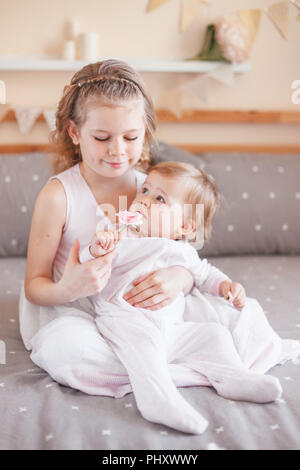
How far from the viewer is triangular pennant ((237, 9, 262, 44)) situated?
2.31 meters

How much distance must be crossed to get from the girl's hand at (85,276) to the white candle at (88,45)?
131 centimetres

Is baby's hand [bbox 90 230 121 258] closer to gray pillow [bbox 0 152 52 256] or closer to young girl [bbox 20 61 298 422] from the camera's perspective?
young girl [bbox 20 61 298 422]

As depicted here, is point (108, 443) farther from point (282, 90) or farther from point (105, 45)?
point (282, 90)

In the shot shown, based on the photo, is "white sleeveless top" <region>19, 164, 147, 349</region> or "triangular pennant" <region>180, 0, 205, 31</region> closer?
"white sleeveless top" <region>19, 164, 147, 349</region>

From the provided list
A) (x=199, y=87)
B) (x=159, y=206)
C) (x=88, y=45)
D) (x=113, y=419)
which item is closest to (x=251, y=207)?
(x=199, y=87)

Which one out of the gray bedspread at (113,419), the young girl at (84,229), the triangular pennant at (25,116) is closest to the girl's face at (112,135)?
the young girl at (84,229)

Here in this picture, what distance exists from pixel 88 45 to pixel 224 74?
23.9 inches

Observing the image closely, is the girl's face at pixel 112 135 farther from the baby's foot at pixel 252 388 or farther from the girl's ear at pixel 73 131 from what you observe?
the baby's foot at pixel 252 388

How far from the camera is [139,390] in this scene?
39.9 inches

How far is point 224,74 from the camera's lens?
2381 millimetres

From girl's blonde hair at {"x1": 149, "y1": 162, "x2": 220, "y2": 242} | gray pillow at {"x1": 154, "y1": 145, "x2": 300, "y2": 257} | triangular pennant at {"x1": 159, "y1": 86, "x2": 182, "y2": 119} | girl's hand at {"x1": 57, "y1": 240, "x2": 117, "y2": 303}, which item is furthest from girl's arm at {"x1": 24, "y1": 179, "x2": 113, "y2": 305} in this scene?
triangular pennant at {"x1": 159, "y1": 86, "x2": 182, "y2": 119}

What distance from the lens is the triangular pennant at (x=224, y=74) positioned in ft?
7.79

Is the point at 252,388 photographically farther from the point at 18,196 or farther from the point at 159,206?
the point at 18,196

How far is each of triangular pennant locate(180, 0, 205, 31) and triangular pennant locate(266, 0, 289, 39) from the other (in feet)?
1.02
